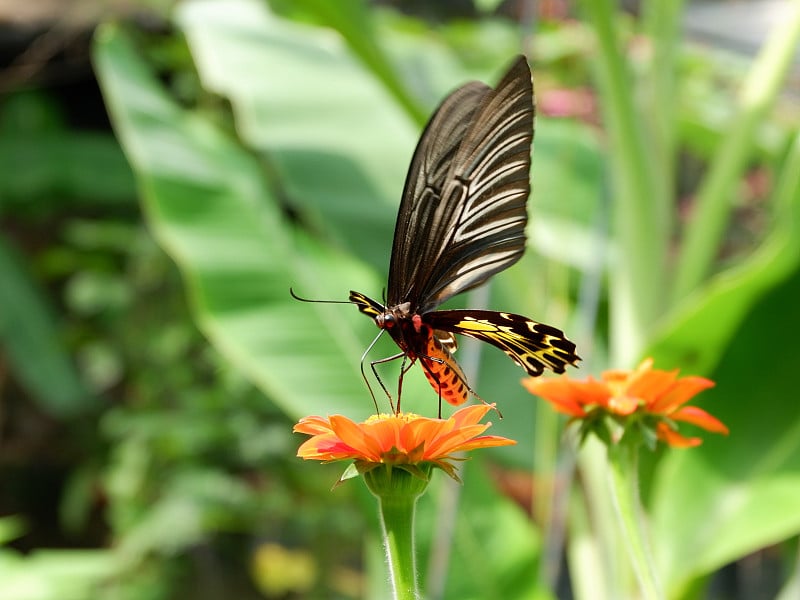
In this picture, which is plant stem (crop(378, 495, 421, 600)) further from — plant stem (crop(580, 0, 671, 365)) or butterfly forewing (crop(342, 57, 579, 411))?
plant stem (crop(580, 0, 671, 365))

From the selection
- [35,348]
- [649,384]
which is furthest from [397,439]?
[35,348]

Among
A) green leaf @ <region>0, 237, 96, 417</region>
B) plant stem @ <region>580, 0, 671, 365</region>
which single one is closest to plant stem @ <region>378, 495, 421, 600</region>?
plant stem @ <region>580, 0, 671, 365</region>

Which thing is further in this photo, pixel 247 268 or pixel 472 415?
pixel 247 268

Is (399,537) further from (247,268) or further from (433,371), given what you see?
(247,268)

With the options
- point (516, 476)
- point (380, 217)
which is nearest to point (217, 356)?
point (516, 476)

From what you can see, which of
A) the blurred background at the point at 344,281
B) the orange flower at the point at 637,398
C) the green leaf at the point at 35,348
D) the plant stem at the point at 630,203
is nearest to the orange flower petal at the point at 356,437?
the orange flower at the point at 637,398

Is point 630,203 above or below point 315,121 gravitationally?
below

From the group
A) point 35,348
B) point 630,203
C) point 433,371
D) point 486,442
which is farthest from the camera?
point 35,348
